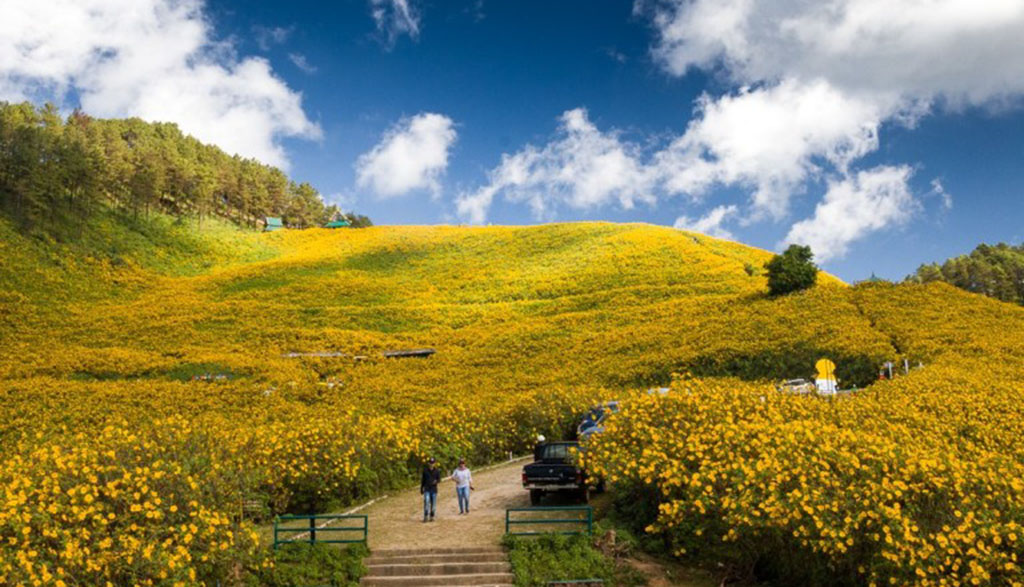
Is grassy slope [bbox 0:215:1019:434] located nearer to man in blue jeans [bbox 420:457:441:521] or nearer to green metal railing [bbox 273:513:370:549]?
man in blue jeans [bbox 420:457:441:521]

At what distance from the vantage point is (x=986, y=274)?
106688 millimetres

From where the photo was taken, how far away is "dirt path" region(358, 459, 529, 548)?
15445 millimetres

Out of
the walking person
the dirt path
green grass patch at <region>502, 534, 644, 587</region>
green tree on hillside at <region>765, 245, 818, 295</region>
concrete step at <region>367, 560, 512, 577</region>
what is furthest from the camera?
green tree on hillside at <region>765, 245, 818, 295</region>

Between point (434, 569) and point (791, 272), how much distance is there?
144 feet

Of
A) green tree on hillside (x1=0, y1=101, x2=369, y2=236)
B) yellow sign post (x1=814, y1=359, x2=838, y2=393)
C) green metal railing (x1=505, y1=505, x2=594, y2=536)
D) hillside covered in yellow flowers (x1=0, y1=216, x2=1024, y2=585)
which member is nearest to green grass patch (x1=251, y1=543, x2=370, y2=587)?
hillside covered in yellow flowers (x1=0, y1=216, x2=1024, y2=585)

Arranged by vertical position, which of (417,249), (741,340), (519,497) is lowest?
(519,497)

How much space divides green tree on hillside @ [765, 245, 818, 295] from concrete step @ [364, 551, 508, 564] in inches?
1661

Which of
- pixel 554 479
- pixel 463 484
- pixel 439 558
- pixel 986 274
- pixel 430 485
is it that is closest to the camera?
pixel 439 558

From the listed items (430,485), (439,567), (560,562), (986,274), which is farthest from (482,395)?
(986,274)

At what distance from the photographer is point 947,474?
36.6ft

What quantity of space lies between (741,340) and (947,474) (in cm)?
3003

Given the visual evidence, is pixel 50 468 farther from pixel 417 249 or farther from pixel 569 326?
pixel 417 249

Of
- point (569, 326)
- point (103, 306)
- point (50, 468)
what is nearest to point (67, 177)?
point (103, 306)

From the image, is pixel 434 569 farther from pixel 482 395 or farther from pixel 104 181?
pixel 104 181
